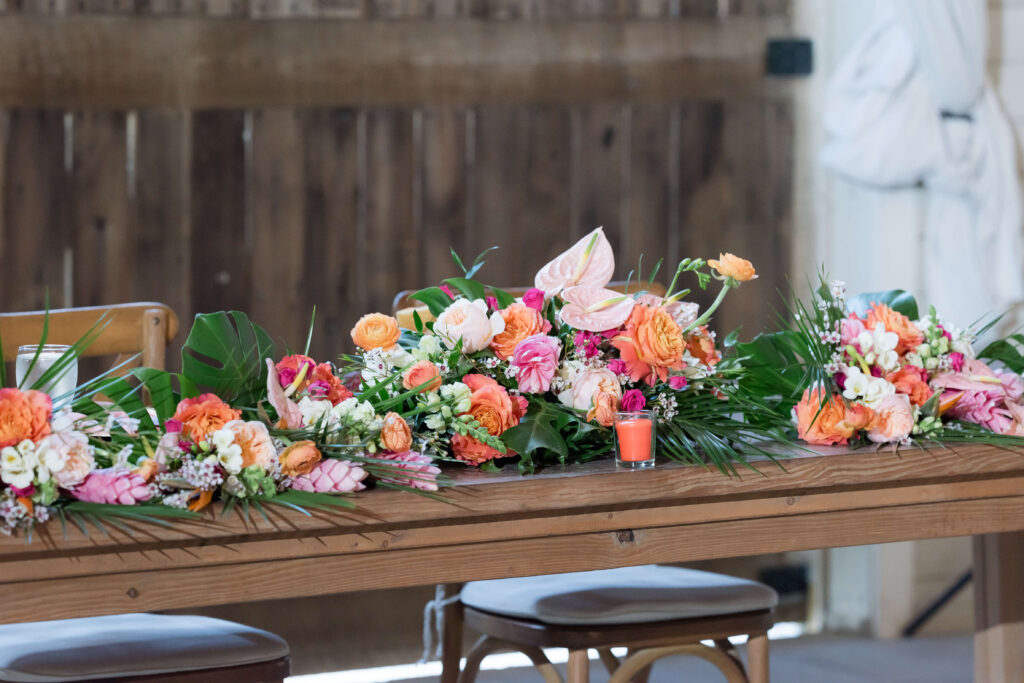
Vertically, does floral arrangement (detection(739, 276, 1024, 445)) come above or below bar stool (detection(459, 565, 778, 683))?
above

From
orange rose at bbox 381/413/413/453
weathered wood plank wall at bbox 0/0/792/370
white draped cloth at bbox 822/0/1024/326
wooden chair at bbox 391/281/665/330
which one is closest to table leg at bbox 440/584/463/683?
wooden chair at bbox 391/281/665/330

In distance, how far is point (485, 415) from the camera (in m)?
1.44

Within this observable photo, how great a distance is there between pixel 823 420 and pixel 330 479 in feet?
2.11

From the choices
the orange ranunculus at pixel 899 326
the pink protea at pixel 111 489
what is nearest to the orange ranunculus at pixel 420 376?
the pink protea at pixel 111 489

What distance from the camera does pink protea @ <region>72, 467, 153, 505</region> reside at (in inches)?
47.4

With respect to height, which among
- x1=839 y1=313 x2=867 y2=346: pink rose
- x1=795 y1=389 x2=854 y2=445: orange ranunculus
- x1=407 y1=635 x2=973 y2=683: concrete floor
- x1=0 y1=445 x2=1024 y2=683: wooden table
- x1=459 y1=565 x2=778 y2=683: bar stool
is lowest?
x1=407 y1=635 x2=973 y2=683: concrete floor

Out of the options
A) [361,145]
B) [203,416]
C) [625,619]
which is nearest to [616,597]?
[625,619]

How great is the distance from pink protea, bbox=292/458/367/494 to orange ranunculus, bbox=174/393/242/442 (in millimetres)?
94

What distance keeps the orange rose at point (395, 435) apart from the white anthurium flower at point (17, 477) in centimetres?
36

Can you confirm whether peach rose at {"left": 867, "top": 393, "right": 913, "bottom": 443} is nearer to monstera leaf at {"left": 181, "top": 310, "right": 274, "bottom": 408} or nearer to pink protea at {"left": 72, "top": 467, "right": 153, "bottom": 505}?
monstera leaf at {"left": 181, "top": 310, "right": 274, "bottom": 408}

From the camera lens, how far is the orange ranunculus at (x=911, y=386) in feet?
5.27

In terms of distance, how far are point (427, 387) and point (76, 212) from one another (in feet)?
5.51

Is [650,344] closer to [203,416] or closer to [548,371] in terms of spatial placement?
[548,371]

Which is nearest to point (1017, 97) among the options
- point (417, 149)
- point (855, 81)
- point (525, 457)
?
point (855, 81)
